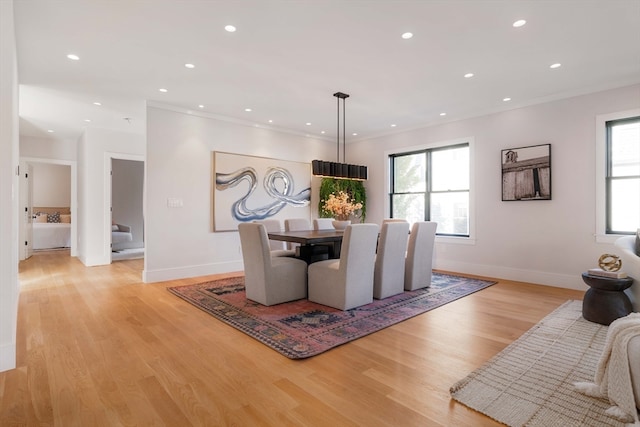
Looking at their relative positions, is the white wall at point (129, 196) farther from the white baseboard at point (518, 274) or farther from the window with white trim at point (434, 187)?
the white baseboard at point (518, 274)

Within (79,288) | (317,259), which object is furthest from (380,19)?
(79,288)

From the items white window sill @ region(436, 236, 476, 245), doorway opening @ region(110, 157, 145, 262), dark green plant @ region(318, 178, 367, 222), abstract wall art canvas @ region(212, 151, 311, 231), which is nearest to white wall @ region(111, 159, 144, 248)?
doorway opening @ region(110, 157, 145, 262)

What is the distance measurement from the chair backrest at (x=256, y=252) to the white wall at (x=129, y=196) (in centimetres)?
680

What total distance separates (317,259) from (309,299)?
25.3 inches

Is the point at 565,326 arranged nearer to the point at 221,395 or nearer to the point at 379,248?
the point at 379,248

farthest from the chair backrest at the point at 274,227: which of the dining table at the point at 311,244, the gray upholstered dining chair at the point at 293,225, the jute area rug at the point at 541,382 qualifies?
the jute area rug at the point at 541,382

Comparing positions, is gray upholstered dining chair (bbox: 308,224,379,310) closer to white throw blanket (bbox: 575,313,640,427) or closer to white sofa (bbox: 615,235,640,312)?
white throw blanket (bbox: 575,313,640,427)

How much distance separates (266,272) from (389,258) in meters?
1.49

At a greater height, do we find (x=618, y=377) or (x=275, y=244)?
(x=275, y=244)

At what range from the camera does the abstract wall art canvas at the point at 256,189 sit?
5633 millimetres

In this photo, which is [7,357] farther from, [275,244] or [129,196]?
[129,196]

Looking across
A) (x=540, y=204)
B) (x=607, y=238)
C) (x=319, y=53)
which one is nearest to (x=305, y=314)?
(x=319, y=53)

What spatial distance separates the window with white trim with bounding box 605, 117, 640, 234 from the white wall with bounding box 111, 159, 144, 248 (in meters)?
10.3

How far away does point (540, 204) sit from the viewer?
188 inches
